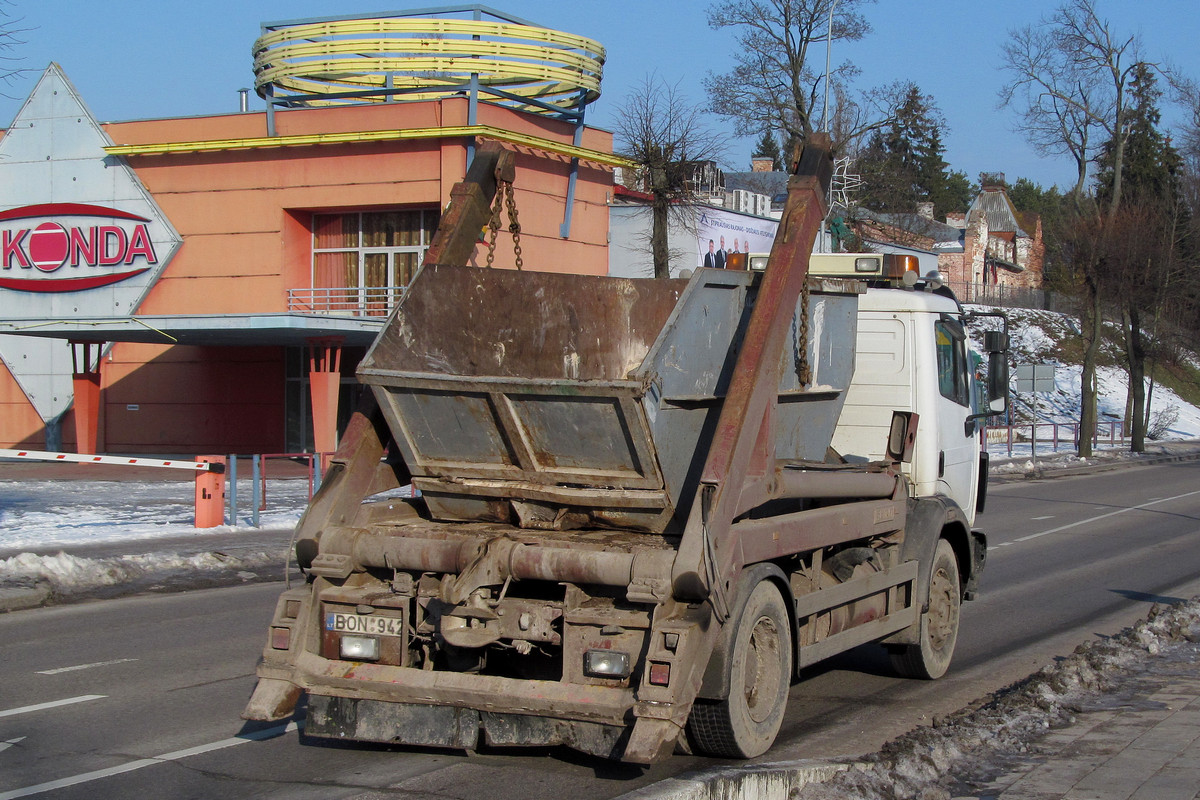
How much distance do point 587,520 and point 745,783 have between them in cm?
162

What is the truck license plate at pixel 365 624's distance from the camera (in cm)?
578

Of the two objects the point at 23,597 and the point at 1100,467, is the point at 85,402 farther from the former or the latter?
the point at 1100,467

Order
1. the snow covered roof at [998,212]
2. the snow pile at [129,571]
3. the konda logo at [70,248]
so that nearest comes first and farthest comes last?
the snow pile at [129,571] < the konda logo at [70,248] < the snow covered roof at [998,212]

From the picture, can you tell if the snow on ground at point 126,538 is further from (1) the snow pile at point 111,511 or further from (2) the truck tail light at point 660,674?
(2) the truck tail light at point 660,674

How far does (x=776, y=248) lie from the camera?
626cm

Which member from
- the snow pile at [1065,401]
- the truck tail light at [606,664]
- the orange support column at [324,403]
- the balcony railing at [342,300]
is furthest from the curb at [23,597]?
the snow pile at [1065,401]

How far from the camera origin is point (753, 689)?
5926mm

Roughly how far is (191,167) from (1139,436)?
29.9 metres

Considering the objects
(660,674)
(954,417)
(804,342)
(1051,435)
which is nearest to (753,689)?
(660,674)

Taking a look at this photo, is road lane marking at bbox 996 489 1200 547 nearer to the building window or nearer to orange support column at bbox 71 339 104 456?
the building window

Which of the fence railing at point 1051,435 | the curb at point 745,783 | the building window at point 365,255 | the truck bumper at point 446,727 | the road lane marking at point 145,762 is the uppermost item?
the building window at point 365,255

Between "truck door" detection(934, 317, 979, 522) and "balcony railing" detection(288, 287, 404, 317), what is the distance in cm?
2297

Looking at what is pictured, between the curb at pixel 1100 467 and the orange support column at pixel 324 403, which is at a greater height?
the orange support column at pixel 324 403

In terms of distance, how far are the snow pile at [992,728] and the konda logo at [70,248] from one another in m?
29.1
